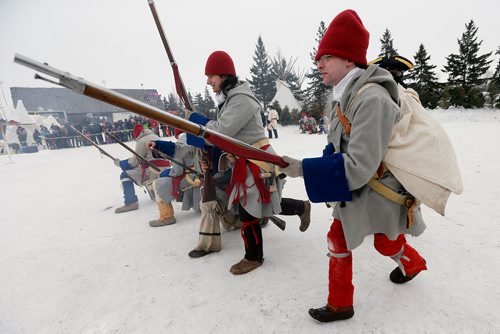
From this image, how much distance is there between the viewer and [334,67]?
5.41ft

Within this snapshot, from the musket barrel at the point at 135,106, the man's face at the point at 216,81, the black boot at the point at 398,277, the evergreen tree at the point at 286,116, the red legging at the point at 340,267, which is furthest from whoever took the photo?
the evergreen tree at the point at 286,116

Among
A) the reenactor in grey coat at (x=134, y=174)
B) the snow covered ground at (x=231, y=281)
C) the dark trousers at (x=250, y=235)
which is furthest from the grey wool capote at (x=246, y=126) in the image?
the reenactor in grey coat at (x=134, y=174)

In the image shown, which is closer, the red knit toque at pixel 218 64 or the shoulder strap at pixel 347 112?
the shoulder strap at pixel 347 112

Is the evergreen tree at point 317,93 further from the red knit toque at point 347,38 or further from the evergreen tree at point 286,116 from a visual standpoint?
the red knit toque at point 347,38

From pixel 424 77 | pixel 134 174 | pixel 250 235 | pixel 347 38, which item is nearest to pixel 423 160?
pixel 347 38

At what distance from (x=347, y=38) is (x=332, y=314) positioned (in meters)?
1.72

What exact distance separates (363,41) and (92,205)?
5505 mm

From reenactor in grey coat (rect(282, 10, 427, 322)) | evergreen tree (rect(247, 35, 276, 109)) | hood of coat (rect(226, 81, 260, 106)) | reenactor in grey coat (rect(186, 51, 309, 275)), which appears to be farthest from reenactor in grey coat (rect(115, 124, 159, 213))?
evergreen tree (rect(247, 35, 276, 109))

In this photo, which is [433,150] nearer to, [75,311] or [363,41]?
[363,41]

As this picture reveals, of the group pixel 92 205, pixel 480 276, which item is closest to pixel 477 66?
pixel 480 276

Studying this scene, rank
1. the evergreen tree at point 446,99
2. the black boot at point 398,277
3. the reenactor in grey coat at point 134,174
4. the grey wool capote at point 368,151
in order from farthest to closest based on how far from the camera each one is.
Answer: the evergreen tree at point 446,99 → the reenactor in grey coat at point 134,174 → the black boot at point 398,277 → the grey wool capote at point 368,151

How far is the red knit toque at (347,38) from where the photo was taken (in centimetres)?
155

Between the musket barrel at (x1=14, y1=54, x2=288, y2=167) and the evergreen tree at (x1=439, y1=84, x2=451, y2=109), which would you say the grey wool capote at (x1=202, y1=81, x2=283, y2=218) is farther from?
the evergreen tree at (x1=439, y1=84, x2=451, y2=109)

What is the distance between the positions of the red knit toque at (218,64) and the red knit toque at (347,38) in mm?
1179
